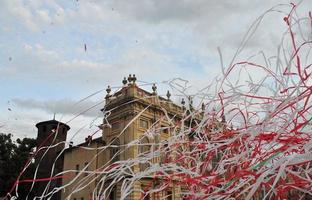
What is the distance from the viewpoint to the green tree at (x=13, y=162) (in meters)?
35.2

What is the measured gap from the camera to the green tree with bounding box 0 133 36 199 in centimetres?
3519

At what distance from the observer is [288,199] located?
1956 millimetres

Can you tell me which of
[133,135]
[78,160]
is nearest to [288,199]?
[133,135]

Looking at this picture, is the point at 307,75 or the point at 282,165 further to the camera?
the point at 307,75

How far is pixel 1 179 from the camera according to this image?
34906 mm

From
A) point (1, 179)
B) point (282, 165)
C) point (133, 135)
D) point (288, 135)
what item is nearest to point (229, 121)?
point (288, 135)

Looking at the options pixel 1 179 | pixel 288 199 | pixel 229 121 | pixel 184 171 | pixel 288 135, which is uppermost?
pixel 1 179

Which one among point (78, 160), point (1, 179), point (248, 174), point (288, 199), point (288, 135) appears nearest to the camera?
point (248, 174)

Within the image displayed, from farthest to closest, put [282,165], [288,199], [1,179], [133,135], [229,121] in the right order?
[1,179] < [133,135] < [229,121] < [288,199] < [282,165]

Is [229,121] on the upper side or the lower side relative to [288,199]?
upper

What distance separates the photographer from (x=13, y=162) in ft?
119

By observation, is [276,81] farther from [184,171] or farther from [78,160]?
[78,160]

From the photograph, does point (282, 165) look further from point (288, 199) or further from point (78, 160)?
point (78, 160)

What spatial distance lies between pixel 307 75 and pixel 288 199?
0.64 m
